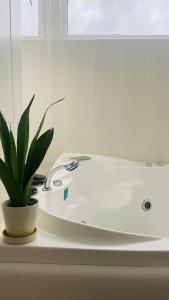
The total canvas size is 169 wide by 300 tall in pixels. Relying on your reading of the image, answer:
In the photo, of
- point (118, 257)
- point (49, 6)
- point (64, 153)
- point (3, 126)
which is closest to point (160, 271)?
point (118, 257)

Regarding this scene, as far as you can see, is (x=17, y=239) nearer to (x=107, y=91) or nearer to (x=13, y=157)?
(x=13, y=157)

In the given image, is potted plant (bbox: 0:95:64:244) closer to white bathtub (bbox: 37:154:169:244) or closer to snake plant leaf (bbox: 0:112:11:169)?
snake plant leaf (bbox: 0:112:11:169)

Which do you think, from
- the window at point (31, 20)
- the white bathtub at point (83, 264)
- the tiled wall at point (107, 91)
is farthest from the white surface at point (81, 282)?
the window at point (31, 20)

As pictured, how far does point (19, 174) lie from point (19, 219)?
12 centimetres

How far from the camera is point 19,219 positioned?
2.92ft

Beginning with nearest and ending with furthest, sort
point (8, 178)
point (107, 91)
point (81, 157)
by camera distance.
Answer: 1. point (8, 178)
2. point (81, 157)
3. point (107, 91)

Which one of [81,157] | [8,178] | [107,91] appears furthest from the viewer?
[107,91]

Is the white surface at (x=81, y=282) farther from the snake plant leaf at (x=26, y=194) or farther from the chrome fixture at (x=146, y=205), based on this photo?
the chrome fixture at (x=146, y=205)

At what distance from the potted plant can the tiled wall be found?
45.7 inches

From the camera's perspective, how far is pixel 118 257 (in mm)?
880

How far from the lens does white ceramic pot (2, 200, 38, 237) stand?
88 centimetres

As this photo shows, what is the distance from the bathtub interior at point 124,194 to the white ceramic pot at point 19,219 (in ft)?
2.98

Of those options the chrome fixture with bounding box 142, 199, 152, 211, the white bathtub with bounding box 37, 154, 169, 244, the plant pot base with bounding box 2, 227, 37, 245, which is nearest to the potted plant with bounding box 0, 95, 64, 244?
the plant pot base with bounding box 2, 227, 37, 245

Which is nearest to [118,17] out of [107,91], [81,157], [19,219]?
[107,91]
